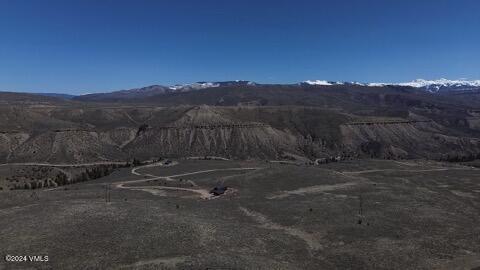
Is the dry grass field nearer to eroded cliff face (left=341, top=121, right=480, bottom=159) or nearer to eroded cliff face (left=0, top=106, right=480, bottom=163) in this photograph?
eroded cliff face (left=0, top=106, right=480, bottom=163)

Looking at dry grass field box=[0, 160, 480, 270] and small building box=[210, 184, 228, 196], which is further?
small building box=[210, 184, 228, 196]

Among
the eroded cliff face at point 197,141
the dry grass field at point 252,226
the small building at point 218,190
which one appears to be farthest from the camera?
the eroded cliff face at point 197,141

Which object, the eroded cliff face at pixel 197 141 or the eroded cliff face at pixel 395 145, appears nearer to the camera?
the eroded cliff face at pixel 197 141

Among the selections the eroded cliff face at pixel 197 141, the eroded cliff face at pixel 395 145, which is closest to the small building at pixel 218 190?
the eroded cliff face at pixel 197 141

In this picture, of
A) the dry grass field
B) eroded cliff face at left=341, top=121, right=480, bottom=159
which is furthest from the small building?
eroded cliff face at left=341, top=121, right=480, bottom=159

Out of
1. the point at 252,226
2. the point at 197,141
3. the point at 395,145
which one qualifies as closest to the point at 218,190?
the point at 252,226

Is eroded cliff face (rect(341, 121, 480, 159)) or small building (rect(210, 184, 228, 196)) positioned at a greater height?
small building (rect(210, 184, 228, 196))

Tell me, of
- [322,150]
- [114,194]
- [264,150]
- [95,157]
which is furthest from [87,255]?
[322,150]

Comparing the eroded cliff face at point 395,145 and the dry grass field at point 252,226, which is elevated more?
the dry grass field at point 252,226

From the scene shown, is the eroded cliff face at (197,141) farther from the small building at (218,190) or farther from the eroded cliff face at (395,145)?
the small building at (218,190)

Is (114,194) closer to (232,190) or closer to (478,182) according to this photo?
(232,190)

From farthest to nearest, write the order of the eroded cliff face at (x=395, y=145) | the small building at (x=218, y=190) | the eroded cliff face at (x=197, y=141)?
the eroded cliff face at (x=395, y=145) < the eroded cliff face at (x=197, y=141) < the small building at (x=218, y=190)
